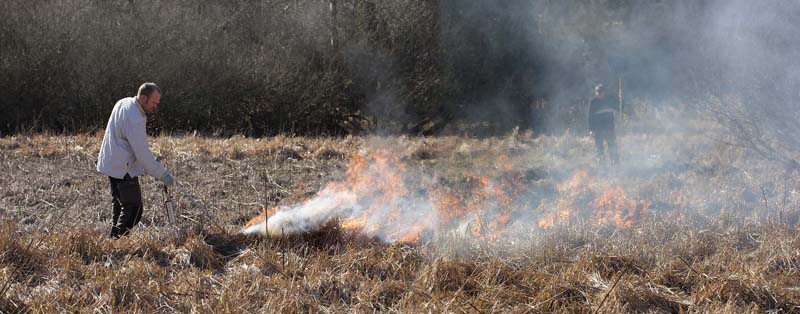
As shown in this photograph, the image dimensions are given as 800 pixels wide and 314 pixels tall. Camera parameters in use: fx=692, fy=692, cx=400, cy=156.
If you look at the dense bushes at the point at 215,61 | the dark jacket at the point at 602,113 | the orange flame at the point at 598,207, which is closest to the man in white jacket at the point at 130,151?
the orange flame at the point at 598,207

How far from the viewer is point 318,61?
16.8 metres

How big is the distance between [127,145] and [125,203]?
47cm

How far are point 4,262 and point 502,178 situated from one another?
581 centimetres

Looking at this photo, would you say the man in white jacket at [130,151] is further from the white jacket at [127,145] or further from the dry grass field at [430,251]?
the dry grass field at [430,251]

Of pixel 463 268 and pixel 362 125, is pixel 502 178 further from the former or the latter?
pixel 362 125

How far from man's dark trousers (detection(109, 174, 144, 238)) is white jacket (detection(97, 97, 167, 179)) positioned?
0.08 m

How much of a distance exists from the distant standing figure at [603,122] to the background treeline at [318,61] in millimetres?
2339

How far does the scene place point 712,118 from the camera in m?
9.32

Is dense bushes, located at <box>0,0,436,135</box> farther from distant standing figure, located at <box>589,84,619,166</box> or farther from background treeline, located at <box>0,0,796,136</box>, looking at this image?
Result: distant standing figure, located at <box>589,84,619,166</box>

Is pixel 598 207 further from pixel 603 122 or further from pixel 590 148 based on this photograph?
pixel 590 148

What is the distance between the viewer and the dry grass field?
470 cm

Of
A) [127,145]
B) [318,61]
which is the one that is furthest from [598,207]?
[318,61]

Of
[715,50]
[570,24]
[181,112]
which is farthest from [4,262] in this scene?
[570,24]

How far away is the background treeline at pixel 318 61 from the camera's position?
14.9m
